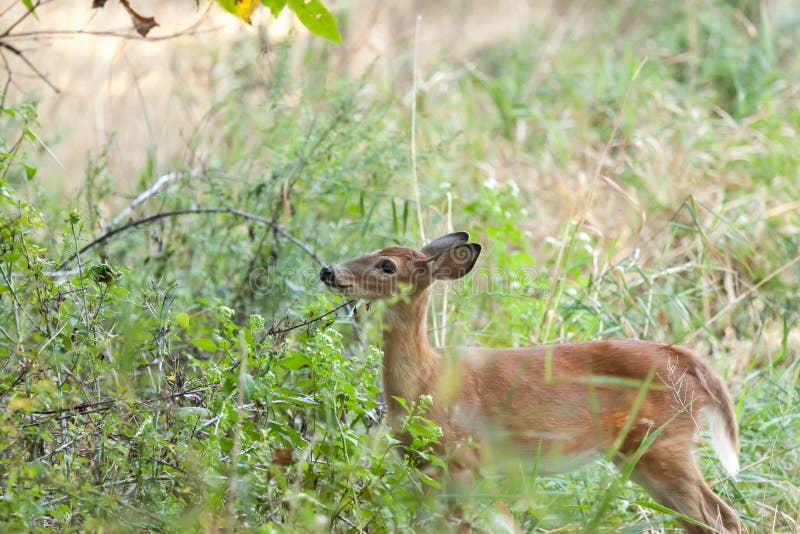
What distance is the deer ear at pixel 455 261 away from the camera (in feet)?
13.0

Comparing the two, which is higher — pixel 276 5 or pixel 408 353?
pixel 276 5

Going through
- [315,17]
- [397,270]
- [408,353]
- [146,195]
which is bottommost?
[408,353]

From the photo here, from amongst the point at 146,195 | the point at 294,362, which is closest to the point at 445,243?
the point at 294,362

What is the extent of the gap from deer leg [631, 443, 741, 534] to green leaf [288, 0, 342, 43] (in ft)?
6.96

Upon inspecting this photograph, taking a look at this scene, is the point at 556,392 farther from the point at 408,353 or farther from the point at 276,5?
the point at 276,5

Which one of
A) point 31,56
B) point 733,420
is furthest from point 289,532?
point 31,56

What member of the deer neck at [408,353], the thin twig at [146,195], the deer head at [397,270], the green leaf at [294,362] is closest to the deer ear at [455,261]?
the deer head at [397,270]

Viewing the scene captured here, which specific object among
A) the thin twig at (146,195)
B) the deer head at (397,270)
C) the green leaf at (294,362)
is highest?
the thin twig at (146,195)

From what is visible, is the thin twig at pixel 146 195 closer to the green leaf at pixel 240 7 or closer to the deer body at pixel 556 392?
the deer body at pixel 556 392

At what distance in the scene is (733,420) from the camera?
13.2ft

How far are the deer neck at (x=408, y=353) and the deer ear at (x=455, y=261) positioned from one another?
0.43 feet

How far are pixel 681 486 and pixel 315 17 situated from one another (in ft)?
7.59

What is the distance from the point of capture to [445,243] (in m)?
4.17

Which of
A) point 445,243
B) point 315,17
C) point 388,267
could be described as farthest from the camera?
point 445,243
